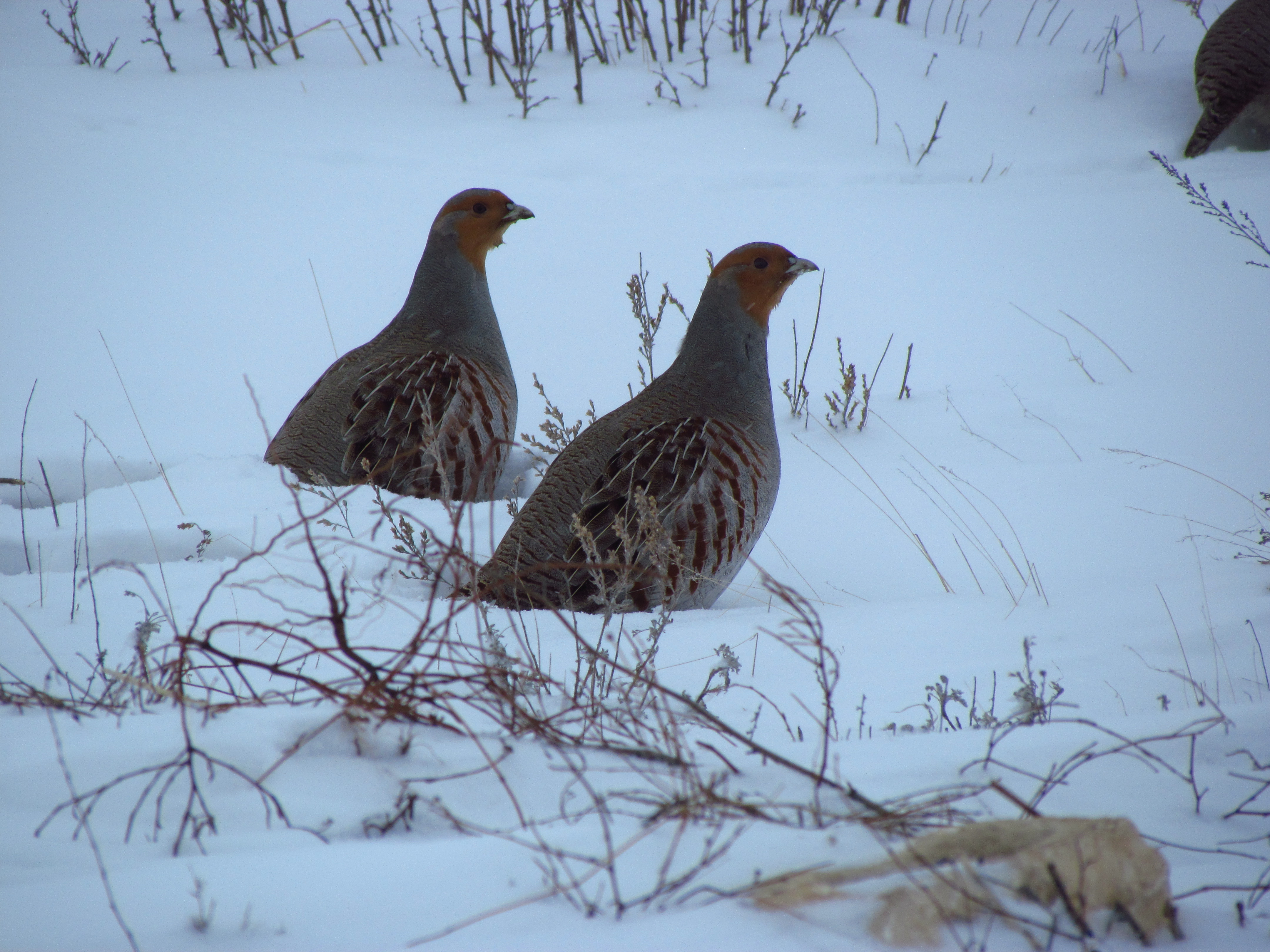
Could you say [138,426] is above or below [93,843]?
below

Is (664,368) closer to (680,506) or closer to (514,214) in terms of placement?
(514,214)

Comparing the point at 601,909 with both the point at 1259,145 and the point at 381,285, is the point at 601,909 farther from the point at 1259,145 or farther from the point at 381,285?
the point at 1259,145

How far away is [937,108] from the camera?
22.9 ft

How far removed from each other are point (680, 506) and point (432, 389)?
49.5 inches

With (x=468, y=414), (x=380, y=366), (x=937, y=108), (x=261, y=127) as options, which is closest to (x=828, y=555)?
(x=468, y=414)

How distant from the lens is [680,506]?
2768 millimetres

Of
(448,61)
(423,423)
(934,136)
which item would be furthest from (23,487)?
(934,136)

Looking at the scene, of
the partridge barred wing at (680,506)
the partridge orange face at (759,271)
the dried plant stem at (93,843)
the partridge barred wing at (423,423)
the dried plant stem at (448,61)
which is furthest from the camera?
the dried plant stem at (448,61)

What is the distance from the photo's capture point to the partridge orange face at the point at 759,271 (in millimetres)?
3209

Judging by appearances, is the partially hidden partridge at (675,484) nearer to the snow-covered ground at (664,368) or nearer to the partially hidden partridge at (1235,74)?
the snow-covered ground at (664,368)

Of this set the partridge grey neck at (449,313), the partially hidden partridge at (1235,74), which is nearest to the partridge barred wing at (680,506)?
the partridge grey neck at (449,313)

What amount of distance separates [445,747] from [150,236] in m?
5.93

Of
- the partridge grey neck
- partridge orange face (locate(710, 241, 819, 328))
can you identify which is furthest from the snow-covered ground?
partridge orange face (locate(710, 241, 819, 328))

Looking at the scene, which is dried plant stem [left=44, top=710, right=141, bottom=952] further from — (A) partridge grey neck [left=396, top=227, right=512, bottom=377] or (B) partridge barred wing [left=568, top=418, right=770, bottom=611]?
(A) partridge grey neck [left=396, top=227, right=512, bottom=377]
